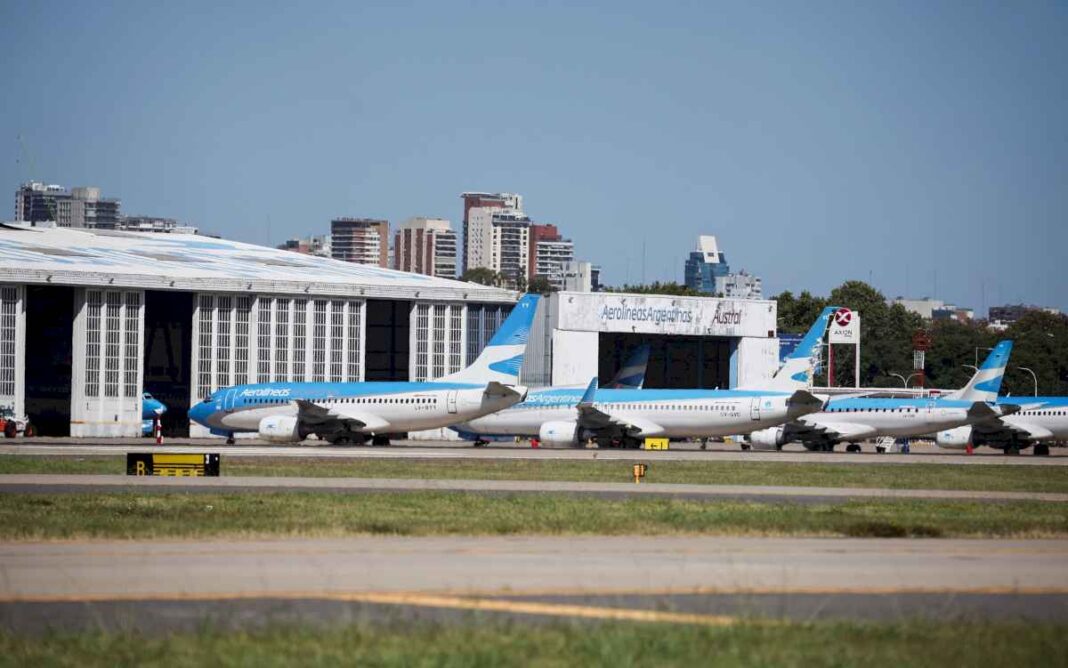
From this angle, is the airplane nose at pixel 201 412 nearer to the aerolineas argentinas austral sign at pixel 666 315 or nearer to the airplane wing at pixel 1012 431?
the aerolineas argentinas austral sign at pixel 666 315

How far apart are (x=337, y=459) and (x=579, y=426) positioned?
68.7 ft

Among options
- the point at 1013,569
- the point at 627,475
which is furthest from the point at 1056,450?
the point at 1013,569

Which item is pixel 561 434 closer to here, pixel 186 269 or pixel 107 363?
pixel 107 363

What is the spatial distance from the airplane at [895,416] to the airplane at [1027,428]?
1804mm

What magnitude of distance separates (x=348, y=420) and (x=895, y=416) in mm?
28918

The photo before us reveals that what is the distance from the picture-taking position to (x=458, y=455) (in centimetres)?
6644

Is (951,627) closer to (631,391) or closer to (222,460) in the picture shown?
(222,460)

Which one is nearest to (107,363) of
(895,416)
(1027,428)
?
(895,416)

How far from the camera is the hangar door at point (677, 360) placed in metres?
110

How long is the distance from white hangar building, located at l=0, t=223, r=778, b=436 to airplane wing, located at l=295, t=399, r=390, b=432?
1518 cm

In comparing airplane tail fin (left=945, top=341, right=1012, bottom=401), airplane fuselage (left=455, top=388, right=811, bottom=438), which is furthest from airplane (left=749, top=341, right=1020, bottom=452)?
airplane fuselage (left=455, top=388, right=811, bottom=438)

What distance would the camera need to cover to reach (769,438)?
8369 centimetres

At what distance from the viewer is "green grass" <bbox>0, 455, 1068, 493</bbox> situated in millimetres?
49531

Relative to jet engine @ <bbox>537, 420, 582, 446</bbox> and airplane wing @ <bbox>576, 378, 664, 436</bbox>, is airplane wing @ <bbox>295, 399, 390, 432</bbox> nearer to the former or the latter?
jet engine @ <bbox>537, 420, 582, 446</bbox>
